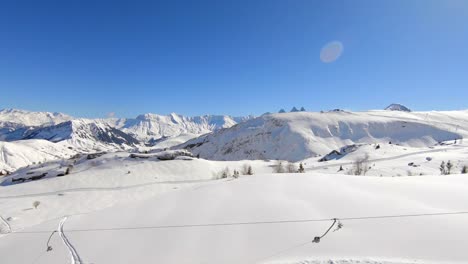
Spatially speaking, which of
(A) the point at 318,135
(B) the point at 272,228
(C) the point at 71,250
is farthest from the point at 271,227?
(A) the point at 318,135

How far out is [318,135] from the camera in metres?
167

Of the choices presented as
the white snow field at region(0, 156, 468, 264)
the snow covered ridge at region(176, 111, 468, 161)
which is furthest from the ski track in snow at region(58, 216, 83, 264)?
the snow covered ridge at region(176, 111, 468, 161)

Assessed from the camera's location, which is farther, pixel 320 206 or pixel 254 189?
pixel 254 189

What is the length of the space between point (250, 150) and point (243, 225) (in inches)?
5970

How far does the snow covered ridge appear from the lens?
146 m

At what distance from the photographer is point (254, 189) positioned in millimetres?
14953

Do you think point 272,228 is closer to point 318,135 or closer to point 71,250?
point 71,250

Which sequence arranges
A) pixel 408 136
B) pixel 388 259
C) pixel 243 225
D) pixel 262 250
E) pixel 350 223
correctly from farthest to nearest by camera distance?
1. pixel 408 136
2. pixel 243 225
3. pixel 350 223
4. pixel 262 250
5. pixel 388 259

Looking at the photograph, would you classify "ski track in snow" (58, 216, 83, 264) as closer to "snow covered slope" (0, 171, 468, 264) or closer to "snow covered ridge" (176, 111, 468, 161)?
"snow covered slope" (0, 171, 468, 264)

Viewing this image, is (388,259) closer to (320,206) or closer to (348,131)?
(320,206)

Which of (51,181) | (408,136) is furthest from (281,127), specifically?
(51,181)

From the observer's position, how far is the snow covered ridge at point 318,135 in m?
146

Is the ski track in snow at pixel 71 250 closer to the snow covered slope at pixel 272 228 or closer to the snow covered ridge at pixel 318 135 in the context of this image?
the snow covered slope at pixel 272 228

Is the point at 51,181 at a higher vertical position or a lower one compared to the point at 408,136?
lower
